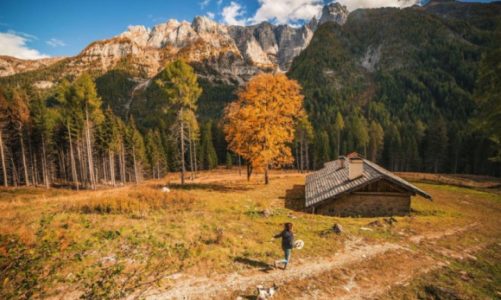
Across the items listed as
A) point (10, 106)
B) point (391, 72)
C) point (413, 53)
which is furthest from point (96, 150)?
point (413, 53)

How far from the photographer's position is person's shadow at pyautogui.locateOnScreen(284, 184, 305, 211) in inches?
776

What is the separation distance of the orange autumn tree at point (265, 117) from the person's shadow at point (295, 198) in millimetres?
3636

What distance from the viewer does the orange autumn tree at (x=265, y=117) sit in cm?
2284

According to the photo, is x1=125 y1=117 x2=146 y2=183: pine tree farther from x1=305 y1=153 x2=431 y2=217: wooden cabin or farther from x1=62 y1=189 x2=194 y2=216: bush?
x1=305 y1=153 x2=431 y2=217: wooden cabin

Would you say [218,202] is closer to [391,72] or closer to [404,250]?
[404,250]

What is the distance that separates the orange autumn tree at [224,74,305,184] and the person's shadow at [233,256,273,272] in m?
13.7

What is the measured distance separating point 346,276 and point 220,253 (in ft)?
16.6

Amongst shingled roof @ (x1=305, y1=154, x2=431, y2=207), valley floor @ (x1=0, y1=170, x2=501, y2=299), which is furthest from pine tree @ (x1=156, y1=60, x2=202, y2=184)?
shingled roof @ (x1=305, y1=154, x2=431, y2=207)

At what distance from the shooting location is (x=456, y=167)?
68.6 metres

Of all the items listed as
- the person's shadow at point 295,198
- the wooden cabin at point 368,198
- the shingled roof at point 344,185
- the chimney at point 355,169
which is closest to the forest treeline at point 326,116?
the person's shadow at point 295,198

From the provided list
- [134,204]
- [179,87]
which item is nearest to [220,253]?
[134,204]

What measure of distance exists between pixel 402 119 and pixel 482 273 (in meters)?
129

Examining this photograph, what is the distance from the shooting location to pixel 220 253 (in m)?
9.66

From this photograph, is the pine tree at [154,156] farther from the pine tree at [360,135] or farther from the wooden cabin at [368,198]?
the pine tree at [360,135]
